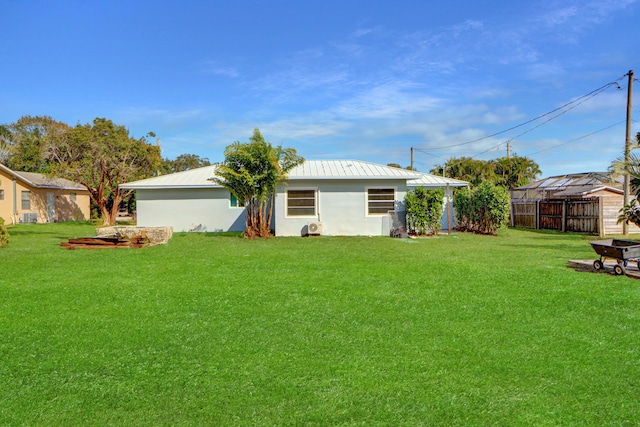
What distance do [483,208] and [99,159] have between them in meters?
22.5

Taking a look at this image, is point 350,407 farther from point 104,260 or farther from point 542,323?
point 104,260

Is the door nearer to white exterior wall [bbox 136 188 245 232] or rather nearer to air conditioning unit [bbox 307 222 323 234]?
white exterior wall [bbox 136 188 245 232]

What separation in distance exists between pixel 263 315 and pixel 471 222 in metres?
16.3

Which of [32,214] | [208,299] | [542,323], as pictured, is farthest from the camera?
[32,214]

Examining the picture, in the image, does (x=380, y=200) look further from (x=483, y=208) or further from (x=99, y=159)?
(x=99, y=159)

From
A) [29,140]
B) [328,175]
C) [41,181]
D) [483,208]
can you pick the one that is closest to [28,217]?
[41,181]

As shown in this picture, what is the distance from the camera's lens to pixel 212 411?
129 inches

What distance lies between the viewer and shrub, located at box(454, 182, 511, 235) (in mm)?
18062

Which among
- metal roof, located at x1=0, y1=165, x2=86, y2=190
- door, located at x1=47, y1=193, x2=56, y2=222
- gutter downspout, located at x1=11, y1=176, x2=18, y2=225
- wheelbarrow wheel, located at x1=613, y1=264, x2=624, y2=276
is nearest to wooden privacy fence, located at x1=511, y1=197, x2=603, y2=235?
wheelbarrow wheel, located at x1=613, y1=264, x2=624, y2=276

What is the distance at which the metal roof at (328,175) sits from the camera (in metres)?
18.3

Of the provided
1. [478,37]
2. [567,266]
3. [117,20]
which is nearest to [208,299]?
[567,266]

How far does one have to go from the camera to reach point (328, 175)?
1834cm

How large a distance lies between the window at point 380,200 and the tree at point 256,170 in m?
3.61

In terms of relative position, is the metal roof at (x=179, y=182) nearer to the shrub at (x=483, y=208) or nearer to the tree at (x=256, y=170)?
the tree at (x=256, y=170)
